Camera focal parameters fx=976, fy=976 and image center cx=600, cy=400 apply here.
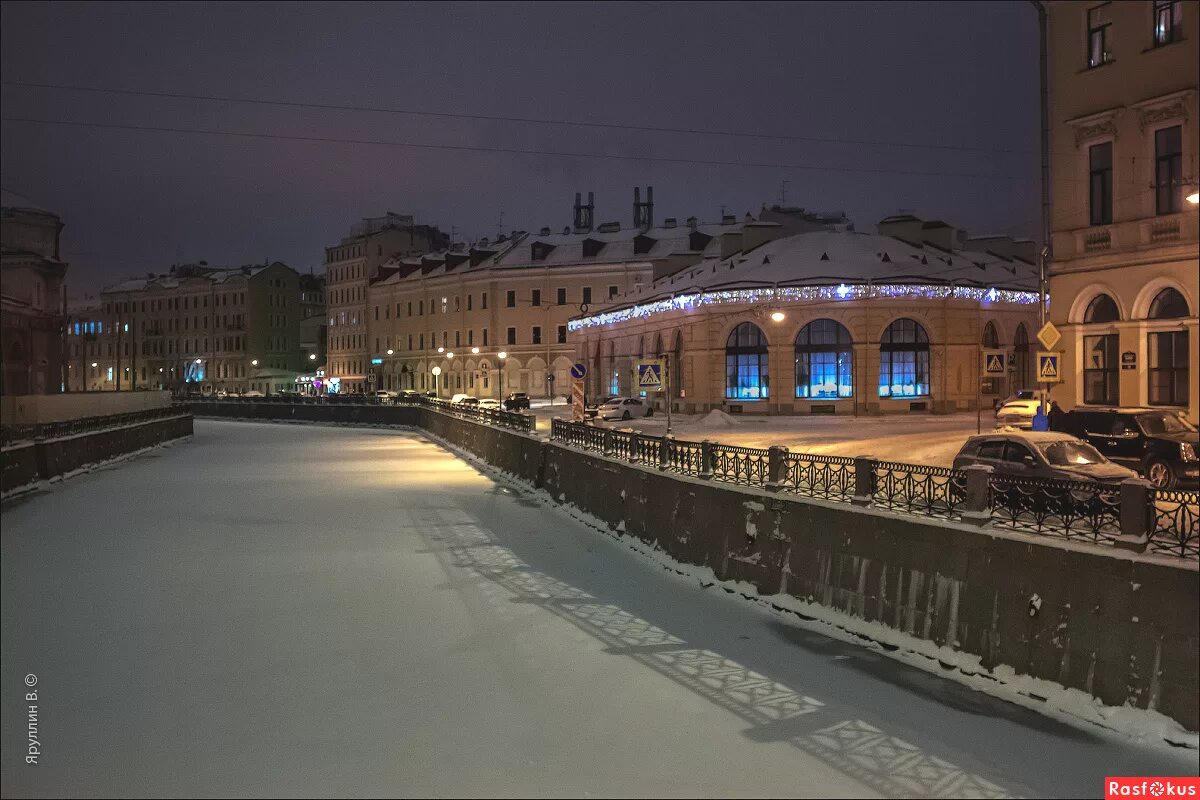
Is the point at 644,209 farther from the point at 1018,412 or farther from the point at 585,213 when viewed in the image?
the point at 1018,412

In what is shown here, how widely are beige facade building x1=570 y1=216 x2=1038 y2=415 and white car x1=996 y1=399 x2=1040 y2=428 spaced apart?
942 centimetres

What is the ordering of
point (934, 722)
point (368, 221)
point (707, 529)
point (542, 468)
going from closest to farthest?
point (934, 722)
point (707, 529)
point (542, 468)
point (368, 221)

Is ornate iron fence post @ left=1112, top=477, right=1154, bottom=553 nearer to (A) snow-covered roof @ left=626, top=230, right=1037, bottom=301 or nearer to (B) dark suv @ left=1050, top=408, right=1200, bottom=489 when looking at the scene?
(B) dark suv @ left=1050, top=408, right=1200, bottom=489

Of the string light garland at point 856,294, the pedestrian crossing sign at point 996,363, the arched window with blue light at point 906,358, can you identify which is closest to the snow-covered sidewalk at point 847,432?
the arched window with blue light at point 906,358

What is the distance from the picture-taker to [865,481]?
14.3 metres

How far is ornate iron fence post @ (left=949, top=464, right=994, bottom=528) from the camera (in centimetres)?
1203

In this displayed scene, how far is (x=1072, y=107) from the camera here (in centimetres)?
2722

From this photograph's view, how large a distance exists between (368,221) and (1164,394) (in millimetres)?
101762

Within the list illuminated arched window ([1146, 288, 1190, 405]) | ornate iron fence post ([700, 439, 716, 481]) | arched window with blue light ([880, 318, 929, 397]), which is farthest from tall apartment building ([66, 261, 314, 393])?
illuminated arched window ([1146, 288, 1190, 405])

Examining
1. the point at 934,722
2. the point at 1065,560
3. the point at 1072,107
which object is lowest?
the point at 934,722

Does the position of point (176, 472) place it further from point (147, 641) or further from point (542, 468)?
point (147, 641)

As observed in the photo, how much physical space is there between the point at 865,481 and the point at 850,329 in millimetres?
31656

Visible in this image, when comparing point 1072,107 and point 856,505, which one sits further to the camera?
point 1072,107

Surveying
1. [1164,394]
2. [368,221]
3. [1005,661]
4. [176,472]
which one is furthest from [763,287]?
[368,221]
